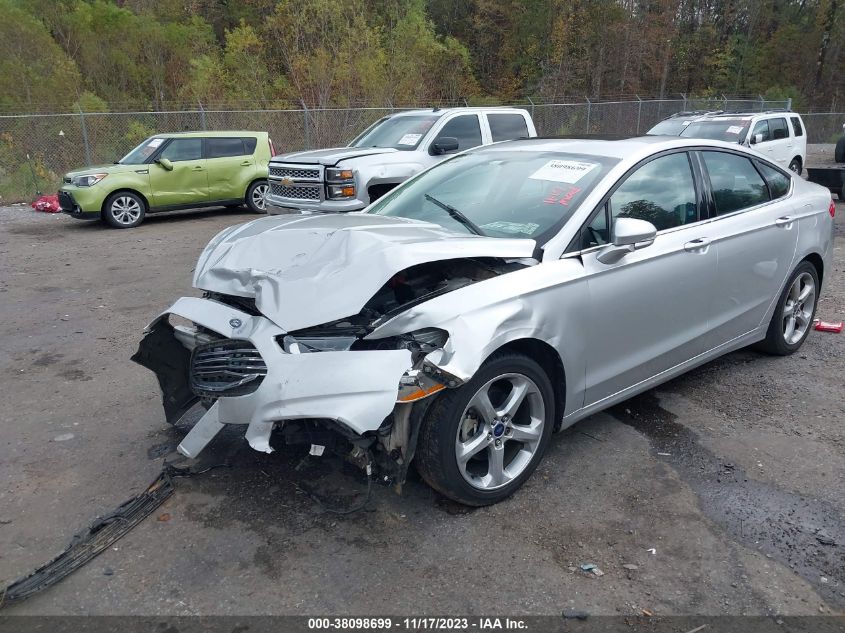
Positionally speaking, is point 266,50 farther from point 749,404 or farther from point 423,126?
point 749,404

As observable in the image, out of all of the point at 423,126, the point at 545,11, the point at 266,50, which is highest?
the point at 545,11

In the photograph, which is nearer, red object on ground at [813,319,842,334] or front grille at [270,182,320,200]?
red object on ground at [813,319,842,334]

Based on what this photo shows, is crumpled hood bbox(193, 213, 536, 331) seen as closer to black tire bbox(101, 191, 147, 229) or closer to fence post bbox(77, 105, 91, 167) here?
black tire bbox(101, 191, 147, 229)

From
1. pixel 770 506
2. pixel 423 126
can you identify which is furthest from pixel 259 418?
pixel 423 126

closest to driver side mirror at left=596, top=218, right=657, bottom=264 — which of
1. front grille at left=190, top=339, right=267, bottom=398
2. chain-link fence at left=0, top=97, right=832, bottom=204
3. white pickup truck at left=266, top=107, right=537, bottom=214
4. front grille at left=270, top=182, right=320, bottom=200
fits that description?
front grille at left=190, top=339, right=267, bottom=398

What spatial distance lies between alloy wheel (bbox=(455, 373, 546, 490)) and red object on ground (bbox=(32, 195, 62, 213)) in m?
14.2

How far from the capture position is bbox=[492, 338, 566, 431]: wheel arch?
135 inches

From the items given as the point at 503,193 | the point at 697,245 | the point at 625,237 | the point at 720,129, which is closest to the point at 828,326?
the point at 697,245

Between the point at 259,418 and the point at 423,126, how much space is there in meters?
8.35

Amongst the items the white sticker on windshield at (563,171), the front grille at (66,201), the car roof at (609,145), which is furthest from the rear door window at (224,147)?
the white sticker on windshield at (563,171)

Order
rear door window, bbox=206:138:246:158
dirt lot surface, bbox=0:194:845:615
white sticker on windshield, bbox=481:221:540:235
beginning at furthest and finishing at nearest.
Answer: rear door window, bbox=206:138:246:158, white sticker on windshield, bbox=481:221:540:235, dirt lot surface, bbox=0:194:845:615

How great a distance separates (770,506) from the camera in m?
3.45

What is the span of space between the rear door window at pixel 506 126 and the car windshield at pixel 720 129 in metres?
5.02

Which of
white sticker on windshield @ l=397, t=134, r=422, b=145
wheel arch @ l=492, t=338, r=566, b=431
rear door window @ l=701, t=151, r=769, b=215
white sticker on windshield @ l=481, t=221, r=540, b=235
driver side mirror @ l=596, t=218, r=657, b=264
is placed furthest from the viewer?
white sticker on windshield @ l=397, t=134, r=422, b=145
